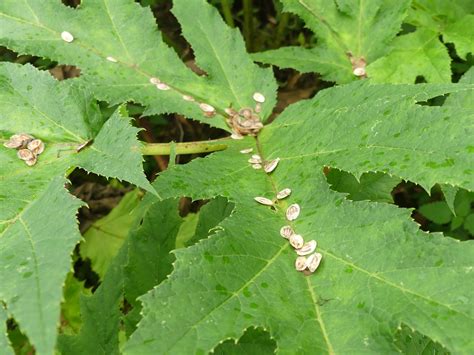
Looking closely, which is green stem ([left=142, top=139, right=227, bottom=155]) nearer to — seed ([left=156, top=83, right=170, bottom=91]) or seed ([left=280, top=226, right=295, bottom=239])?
seed ([left=156, top=83, right=170, bottom=91])

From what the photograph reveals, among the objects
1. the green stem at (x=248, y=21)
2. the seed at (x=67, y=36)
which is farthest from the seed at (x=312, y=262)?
the green stem at (x=248, y=21)

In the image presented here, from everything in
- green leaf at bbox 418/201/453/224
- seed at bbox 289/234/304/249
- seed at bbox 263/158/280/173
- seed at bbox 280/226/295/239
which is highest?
seed at bbox 289/234/304/249

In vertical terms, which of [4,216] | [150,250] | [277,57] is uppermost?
[4,216]

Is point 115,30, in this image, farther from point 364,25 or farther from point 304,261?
point 304,261

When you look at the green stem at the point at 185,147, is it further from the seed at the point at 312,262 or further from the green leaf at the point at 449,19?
the green leaf at the point at 449,19

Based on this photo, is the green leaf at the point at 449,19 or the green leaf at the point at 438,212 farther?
the green leaf at the point at 438,212

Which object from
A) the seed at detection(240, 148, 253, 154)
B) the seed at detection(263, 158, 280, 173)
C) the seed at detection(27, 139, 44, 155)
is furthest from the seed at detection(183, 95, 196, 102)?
the seed at detection(27, 139, 44, 155)

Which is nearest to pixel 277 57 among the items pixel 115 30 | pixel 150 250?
pixel 115 30
